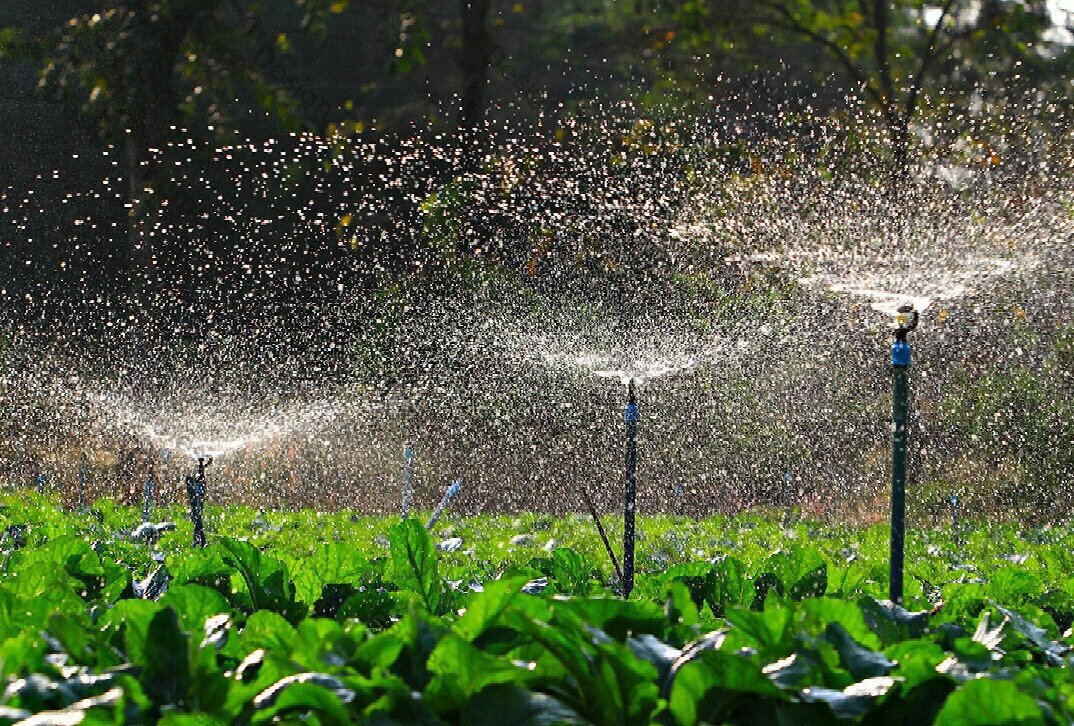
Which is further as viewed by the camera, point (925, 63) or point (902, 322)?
point (925, 63)

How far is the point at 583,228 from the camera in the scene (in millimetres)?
14289

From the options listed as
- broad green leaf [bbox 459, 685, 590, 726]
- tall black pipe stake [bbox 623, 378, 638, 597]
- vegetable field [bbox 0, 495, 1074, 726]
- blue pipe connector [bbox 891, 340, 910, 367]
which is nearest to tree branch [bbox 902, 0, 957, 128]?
tall black pipe stake [bbox 623, 378, 638, 597]

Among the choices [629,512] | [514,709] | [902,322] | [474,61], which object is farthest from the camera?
[474,61]

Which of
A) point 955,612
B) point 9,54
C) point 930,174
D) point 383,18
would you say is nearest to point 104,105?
point 9,54

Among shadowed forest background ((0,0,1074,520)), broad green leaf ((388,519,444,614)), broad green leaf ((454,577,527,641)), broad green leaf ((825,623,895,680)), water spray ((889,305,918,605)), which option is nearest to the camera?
broad green leaf ((825,623,895,680))

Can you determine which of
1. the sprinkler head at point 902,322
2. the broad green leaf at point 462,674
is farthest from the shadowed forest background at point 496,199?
the broad green leaf at point 462,674

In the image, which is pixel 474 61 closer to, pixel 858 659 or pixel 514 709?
pixel 858 659

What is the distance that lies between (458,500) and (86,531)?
700 centimetres

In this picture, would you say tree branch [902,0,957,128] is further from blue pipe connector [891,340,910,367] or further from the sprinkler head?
blue pipe connector [891,340,910,367]

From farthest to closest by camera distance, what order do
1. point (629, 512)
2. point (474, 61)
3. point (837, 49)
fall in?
1. point (837, 49)
2. point (474, 61)
3. point (629, 512)

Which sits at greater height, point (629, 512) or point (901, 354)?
point (901, 354)

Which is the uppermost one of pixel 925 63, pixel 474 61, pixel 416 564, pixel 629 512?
pixel 474 61

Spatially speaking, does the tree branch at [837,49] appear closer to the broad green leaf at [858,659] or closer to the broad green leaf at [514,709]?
the broad green leaf at [858,659]

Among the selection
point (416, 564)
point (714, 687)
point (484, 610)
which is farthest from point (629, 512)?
point (714, 687)
